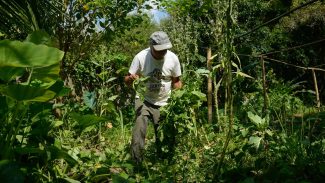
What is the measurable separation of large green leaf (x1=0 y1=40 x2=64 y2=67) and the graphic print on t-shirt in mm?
2328

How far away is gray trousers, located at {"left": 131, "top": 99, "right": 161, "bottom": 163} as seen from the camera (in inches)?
154

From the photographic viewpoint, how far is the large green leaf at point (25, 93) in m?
1.96

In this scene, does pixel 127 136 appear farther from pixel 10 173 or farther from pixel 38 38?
pixel 10 173

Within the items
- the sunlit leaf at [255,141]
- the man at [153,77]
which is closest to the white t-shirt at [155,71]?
the man at [153,77]

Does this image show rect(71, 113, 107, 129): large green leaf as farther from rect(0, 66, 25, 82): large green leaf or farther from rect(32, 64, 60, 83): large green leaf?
rect(0, 66, 25, 82): large green leaf

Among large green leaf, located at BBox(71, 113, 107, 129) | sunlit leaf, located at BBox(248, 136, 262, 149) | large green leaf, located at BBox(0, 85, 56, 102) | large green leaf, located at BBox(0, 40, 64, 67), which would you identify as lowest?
sunlit leaf, located at BBox(248, 136, 262, 149)

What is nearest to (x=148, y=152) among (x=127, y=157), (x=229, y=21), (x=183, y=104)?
(x=183, y=104)

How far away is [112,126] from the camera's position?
5.92m

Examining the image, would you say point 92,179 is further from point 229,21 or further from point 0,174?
point 229,21

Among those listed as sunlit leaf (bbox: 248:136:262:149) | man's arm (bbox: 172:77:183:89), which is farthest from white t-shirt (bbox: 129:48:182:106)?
sunlit leaf (bbox: 248:136:262:149)

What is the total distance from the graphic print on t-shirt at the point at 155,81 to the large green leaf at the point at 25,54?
2328 mm

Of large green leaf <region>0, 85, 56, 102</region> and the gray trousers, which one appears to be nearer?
large green leaf <region>0, 85, 56, 102</region>

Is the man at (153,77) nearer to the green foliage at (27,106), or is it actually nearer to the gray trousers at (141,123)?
the gray trousers at (141,123)

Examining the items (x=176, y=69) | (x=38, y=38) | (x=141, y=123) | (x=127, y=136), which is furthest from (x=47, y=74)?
(x=127, y=136)
